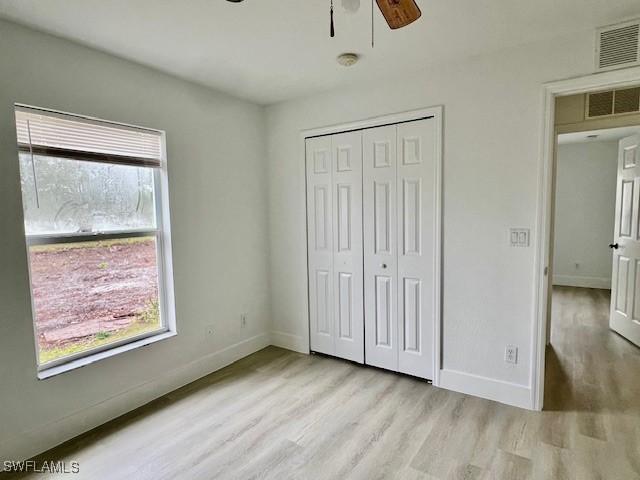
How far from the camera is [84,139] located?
229cm

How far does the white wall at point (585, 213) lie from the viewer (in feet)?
18.6

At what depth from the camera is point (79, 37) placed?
212 centimetres

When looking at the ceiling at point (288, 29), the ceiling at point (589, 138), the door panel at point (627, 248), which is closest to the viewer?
the ceiling at point (288, 29)

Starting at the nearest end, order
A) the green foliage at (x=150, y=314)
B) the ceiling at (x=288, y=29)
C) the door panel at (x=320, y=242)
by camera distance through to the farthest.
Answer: the ceiling at (x=288, y=29) → the green foliage at (x=150, y=314) → the door panel at (x=320, y=242)

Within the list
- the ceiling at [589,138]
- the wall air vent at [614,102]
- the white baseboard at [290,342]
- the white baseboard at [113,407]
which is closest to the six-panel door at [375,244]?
the white baseboard at [290,342]

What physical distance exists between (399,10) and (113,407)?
2905 millimetres

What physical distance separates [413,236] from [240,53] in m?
1.86

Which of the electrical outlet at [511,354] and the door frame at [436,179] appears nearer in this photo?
the electrical outlet at [511,354]

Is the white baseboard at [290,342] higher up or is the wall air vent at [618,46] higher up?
the wall air vent at [618,46]

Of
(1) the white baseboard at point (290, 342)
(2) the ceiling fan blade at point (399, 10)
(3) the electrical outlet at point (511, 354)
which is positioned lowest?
(1) the white baseboard at point (290, 342)

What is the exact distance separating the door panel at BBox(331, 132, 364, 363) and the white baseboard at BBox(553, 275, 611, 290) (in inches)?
193

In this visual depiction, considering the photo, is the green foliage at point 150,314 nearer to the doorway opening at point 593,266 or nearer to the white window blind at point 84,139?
the white window blind at point 84,139

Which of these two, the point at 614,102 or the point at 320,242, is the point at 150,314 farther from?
the point at 614,102

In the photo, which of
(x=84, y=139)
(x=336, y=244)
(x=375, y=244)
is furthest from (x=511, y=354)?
(x=84, y=139)
